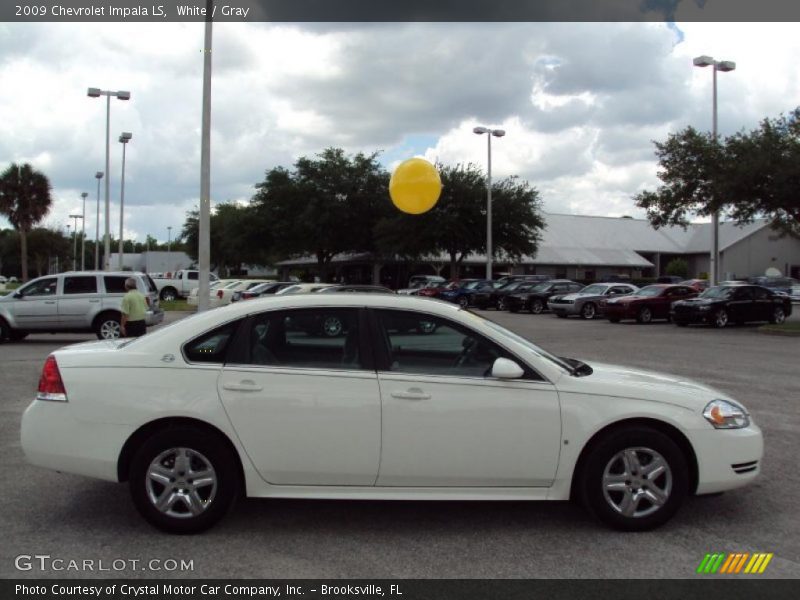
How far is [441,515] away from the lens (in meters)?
5.00

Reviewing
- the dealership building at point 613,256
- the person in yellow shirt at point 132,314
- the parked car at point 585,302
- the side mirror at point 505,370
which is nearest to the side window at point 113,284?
the person in yellow shirt at point 132,314

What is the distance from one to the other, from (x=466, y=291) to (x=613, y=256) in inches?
1187

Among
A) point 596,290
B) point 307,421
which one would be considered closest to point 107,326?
point 307,421

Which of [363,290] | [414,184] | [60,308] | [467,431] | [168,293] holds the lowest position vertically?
[467,431]

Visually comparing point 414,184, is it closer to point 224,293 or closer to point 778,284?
point 224,293

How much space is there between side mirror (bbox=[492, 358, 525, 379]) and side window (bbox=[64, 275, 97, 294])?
15477mm

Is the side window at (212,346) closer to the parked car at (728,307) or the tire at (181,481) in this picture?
the tire at (181,481)

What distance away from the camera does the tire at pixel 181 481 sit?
451 cm

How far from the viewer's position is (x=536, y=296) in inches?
1337

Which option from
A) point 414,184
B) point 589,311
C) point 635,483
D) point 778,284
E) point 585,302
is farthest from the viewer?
point 778,284

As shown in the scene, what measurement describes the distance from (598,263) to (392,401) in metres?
59.4

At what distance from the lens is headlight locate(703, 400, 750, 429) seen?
475 cm

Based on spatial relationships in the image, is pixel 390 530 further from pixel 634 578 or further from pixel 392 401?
pixel 634 578
